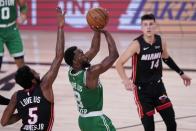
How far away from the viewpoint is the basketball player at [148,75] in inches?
245

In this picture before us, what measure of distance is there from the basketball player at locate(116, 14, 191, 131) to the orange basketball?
1.78 feet

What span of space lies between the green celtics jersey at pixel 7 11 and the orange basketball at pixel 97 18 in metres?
2.94

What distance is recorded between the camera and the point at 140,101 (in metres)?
6.35

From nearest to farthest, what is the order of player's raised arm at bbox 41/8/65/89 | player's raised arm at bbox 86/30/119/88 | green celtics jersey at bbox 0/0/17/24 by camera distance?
1. player's raised arm at bbox 41/8/65/89
2. player's raised arm at bbox 86/30/119/88
3. green celtics jersey at bbox 0/0/17/24

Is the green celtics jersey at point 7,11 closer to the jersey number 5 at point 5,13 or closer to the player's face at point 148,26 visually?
the jersey number 5 at point 5,13

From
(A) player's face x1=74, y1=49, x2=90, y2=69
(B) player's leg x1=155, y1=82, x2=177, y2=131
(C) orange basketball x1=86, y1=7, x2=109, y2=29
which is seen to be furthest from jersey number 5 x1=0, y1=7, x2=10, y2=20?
(A) player's face x1=74, y1=49, x2=90, y2=69

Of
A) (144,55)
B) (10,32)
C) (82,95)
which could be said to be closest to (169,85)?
(10,32)

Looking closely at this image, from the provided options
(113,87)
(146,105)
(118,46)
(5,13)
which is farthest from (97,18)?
(118,46)

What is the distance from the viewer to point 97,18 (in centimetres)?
578

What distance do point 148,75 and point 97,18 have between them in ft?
3.34

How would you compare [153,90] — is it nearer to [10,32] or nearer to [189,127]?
[189,127]

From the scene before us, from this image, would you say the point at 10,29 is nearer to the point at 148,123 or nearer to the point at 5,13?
the point at 5,13

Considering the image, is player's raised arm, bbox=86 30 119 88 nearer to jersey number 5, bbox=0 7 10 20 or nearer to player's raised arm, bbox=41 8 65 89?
player's raised arm, bbox=41 8 65 89

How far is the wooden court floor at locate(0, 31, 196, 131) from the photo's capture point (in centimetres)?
785
